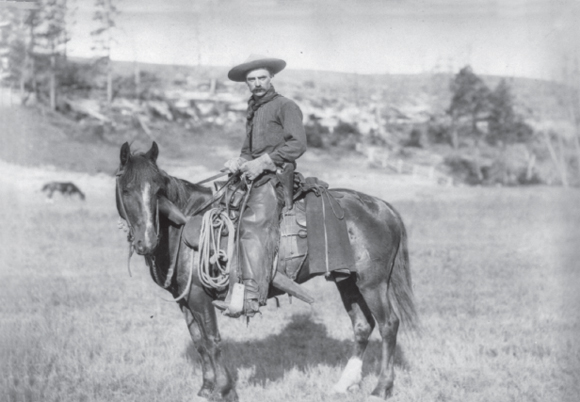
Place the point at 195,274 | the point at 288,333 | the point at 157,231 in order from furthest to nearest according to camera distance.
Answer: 1. the point at 288,333
2. the point at 195,274
3. the point at 157,231

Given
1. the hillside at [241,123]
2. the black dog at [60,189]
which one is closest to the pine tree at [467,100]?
the hillside at [241,123]

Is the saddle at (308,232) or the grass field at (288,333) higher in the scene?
the saddle at (308,232)

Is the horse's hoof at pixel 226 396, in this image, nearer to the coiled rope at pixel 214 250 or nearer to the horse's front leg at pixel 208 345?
the horse's front leg at pixel 208 345

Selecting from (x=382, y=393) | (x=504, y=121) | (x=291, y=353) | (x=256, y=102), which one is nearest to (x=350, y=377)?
(x=382, y=393)

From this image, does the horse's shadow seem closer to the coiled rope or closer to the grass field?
the grass field

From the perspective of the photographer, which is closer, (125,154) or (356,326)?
(125,154)

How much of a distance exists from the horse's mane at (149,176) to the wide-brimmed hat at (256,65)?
1.24 m

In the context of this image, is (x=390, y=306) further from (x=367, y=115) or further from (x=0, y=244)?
(x=367, y=115)

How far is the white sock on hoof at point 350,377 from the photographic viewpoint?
225 inches

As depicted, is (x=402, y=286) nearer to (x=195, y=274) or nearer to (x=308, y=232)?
(x=308, y=232)

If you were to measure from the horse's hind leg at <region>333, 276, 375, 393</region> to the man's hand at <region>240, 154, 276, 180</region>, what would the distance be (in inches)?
70.0

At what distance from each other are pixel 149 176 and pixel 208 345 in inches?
72.3

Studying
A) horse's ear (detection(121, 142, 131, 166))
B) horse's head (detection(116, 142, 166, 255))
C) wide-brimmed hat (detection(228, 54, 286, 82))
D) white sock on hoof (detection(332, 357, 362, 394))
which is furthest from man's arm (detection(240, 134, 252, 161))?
white sock on hoof (detection(332, 357, 362, 394))

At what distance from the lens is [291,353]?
6891 mm
